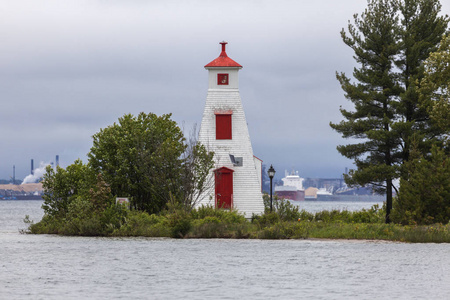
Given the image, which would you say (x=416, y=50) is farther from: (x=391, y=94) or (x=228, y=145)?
(x=228, y=145)

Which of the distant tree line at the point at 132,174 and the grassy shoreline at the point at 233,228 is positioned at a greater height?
the distant tree line at the point at 132,174

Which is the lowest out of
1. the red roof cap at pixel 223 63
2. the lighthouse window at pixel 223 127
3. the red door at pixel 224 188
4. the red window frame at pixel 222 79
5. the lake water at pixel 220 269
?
the lake water at pixel 220 269

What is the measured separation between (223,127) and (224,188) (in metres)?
3.92

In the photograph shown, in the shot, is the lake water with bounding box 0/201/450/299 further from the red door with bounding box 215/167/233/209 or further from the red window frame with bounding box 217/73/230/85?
the red window frame with bounding box 217/73/230/85

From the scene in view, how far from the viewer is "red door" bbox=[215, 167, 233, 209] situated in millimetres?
47938

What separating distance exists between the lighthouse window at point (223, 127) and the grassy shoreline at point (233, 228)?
5.27 metres

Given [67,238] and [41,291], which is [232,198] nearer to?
[67,238]

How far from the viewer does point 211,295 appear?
79.3 ft

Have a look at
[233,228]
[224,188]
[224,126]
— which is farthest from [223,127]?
[233,228]

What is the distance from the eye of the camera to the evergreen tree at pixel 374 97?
49.8 m

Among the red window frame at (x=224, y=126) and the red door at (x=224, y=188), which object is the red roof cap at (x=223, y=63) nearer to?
the red window frame at (x=224, y=126)

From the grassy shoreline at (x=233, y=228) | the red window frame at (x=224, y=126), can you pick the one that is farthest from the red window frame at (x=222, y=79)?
the grassy shoreline at (x=233, y=228)

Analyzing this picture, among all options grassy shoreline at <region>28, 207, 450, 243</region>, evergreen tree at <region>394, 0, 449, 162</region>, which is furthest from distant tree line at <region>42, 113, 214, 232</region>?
evergreen tree at <region>394, 0, 449, 162</region>

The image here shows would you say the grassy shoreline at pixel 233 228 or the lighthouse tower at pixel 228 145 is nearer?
the grassy shoreline at pixel 233 228
